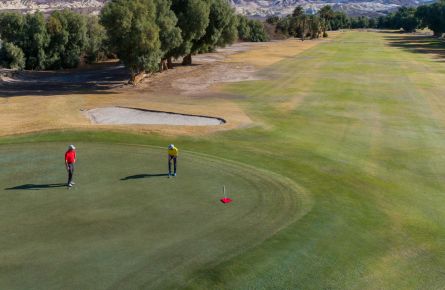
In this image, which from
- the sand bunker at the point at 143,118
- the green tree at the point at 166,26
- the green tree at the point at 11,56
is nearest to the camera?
the sand bunker at the point at 143,118

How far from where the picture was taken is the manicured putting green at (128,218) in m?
16.8

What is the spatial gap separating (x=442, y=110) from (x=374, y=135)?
A: 53.0ft

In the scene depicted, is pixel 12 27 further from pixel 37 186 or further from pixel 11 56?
pixel 37 186

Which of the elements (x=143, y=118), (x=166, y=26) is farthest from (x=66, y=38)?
(x=143, y=118)

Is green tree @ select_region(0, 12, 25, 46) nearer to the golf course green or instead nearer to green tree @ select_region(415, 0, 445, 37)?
the golf course green

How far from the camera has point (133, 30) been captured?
62406 mm

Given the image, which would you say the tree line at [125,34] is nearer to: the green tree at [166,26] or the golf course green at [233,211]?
the green tree at [166,26]

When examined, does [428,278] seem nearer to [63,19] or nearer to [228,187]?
[228,187]

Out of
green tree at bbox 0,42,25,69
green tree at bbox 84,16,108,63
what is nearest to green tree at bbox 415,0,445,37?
green tree at bbox 84,16,108,63

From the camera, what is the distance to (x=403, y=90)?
66000mm

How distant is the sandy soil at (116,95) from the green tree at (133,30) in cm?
Result: 473

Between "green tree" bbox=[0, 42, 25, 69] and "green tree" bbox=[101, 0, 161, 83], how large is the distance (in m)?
33.1

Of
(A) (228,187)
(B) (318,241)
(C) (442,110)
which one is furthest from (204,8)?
(B) (318,241)

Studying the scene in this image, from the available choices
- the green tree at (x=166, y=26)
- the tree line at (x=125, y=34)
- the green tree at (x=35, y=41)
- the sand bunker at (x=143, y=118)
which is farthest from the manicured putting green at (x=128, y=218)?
the green tree at (x=35, y=41)
